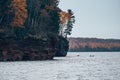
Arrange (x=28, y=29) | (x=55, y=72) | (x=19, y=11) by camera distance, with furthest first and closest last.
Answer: (x=28, y=29) → (x=19, y=11) → (x=55, y=72)

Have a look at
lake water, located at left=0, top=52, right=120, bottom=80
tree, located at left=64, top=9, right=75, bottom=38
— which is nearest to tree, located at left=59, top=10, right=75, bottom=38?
tree, located at left=64, top=9, right=75, bottom=38

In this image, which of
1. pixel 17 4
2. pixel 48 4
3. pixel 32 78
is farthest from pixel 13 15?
pixel 32 78

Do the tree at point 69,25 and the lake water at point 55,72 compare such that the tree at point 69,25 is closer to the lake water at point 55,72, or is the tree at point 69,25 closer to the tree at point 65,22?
the tree at point 65,22

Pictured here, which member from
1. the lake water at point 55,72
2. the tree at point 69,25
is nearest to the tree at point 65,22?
the tree at point 69,25

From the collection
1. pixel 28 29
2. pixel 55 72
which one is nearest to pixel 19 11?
pixel 28 29

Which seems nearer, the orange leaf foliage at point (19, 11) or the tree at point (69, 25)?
the orange leaf foliage at point (19, 11)

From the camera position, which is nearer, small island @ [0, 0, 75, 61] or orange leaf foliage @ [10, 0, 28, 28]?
small island @ [0, 0, 75, 61]

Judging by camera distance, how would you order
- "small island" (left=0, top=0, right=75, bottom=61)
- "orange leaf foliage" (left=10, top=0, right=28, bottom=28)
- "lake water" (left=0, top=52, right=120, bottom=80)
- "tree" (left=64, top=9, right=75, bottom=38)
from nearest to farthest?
"lake water" (left=0, top=52, right=120, bottom=80), "small island" (left=0, top=0, right=75, bottom=61), "orange leaf foliage" (left=10, top=0, right=28, bottom=28), "tree" (left=64, top=9, right=75, bottom=38)

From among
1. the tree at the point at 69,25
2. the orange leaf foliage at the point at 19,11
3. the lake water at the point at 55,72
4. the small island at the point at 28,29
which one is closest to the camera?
the lake water at the point at 55,72

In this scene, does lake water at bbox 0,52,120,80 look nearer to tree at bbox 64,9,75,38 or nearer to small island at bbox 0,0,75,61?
small island at bbox 0,0,75,61

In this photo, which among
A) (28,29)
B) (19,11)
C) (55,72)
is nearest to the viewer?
A: (55,72)

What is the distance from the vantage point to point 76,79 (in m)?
53.9

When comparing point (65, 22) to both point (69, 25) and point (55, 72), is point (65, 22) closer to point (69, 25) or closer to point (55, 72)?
point (69, 25)

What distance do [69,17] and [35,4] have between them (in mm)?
35323
